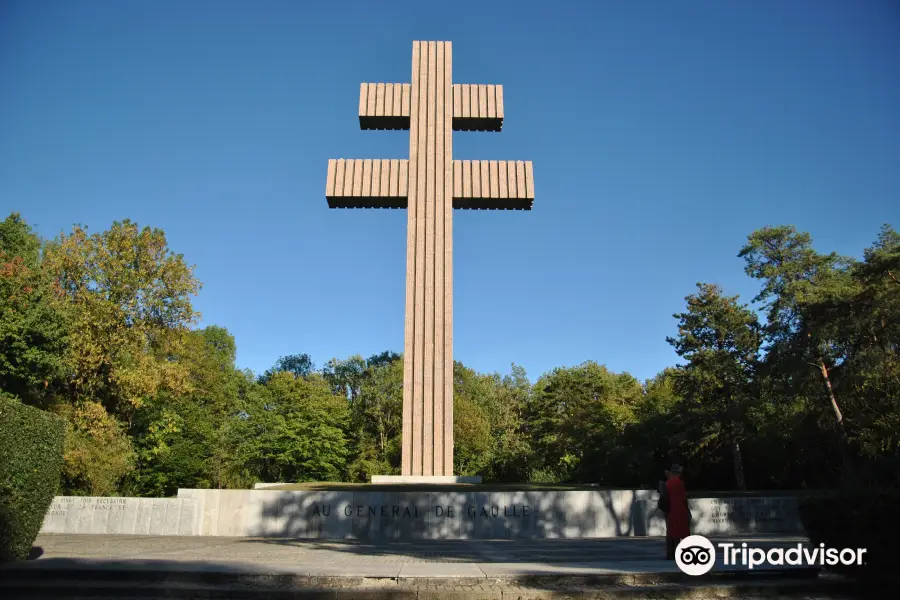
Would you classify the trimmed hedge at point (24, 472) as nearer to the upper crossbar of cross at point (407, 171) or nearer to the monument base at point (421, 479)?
the monument base at point (421, 479)

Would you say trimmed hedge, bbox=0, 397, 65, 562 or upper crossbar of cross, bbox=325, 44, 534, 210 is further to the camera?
upper crossbar of cross, bbox=325, 44, 534, 210

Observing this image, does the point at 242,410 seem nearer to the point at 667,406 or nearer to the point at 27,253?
the point at 27,253

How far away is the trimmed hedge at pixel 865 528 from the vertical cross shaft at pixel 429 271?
572 inches

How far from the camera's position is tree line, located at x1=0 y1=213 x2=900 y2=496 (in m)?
22.4

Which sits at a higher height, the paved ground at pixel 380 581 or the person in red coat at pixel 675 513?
the person in red coat at pixel 675 513

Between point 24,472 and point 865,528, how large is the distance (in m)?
10.8

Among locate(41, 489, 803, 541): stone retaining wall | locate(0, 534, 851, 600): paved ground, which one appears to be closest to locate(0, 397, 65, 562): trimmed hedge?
locate(0, 534, 851, 600): paved ground

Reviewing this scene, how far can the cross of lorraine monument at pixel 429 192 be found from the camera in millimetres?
20875

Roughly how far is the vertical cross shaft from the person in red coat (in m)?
12.6

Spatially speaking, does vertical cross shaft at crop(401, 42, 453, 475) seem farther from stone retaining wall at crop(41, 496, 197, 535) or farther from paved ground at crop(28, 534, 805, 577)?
paved ground at crop(28, 534, 805, 577)

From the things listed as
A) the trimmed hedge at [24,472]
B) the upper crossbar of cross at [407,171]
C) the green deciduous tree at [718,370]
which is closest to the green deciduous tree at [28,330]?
the upper crossbar of cross at [407,171]

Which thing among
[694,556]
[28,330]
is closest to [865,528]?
[694,556]

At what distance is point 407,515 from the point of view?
48.5ft

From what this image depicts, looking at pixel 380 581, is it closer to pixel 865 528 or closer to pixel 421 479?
pixel 865 528
